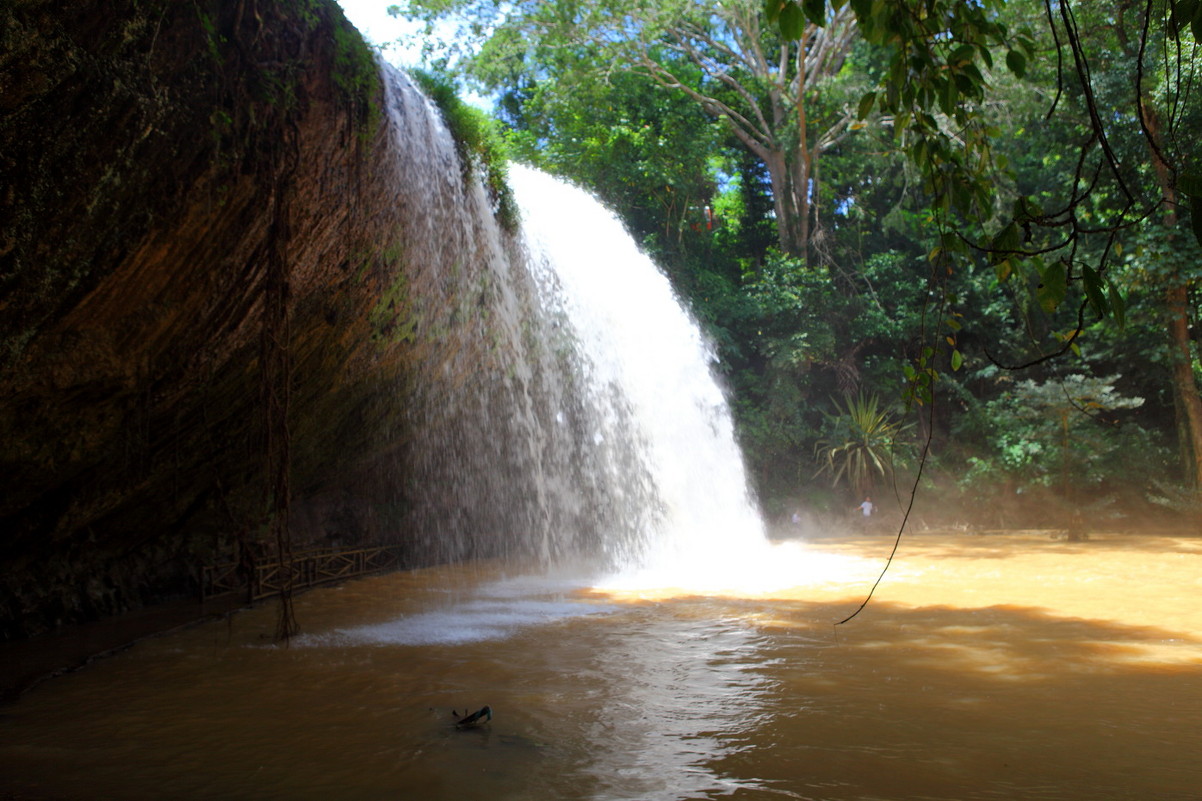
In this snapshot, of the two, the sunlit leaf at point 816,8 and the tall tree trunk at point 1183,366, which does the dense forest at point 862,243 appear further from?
the sunlit leaf at point 816,8

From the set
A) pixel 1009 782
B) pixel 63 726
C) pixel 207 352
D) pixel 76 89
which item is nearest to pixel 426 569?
pixel 207 352

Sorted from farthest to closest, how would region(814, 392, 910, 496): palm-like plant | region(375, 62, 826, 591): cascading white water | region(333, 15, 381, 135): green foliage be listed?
region(814, 392, 910, 496): palm-like plant
region(375, 62, 826, 591): cascading white water
region(333, 15, 381, 135): green foliage

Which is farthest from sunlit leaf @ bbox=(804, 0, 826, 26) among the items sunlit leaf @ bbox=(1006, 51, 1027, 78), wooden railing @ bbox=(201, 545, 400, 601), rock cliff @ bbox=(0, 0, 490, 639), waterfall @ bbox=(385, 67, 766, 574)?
wooden railing @ bbox=(201, 545, 400, 601)

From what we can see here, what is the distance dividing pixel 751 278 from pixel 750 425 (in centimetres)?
449

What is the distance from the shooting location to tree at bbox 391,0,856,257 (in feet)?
69.6

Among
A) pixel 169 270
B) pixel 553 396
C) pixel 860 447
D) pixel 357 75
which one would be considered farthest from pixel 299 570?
pixel 860 447

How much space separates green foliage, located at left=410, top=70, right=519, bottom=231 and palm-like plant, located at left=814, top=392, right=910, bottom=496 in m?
11.1

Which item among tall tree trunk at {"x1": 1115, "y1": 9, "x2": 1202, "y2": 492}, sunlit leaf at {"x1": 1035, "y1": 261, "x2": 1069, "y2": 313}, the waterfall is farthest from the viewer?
tall tree trunk at {"x1": 1115, "y1": 9, "x2": 1202, "y2": 492}

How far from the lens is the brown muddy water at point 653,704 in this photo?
4148 millimetres

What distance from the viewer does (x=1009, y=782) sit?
13.2ft

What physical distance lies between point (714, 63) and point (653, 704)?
23.5 m

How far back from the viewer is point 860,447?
19797mm

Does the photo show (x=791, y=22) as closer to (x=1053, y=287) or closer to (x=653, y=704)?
(x=1053, y=287)

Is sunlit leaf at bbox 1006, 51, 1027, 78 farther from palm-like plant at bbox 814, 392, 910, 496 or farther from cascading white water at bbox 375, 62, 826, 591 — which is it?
palm-like plant at bbox 814, 392, 910, 496
